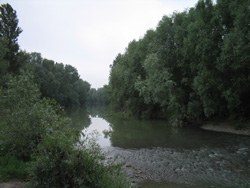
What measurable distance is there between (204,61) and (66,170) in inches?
745

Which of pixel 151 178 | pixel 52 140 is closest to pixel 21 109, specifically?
pixel 52 140

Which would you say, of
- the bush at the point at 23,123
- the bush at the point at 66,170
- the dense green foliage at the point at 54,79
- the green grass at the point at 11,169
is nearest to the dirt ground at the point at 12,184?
the green grass at the point at 11,169

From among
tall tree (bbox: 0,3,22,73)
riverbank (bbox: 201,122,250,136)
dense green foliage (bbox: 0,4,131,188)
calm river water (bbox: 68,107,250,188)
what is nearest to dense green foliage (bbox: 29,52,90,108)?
tall tree (bbox: 0,3,22,73)

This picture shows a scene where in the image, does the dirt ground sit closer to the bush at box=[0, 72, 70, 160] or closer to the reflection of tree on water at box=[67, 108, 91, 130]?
the bush at box=[0, 72, 70, 160]

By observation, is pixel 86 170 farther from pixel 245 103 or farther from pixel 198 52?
pixel 245 103

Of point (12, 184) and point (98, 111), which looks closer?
point (12, 184)

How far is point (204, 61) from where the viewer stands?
20688mm

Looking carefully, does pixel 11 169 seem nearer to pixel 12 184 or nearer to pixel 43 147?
pixel 12 184

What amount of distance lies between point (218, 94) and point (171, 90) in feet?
18.4

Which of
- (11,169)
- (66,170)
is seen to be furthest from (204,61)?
(11,169)

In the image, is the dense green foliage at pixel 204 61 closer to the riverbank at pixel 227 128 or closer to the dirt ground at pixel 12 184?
the riverbank at pixel 227 128

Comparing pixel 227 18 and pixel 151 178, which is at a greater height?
pixel 227 18

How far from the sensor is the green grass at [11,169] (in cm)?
644

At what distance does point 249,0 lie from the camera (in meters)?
16.7
